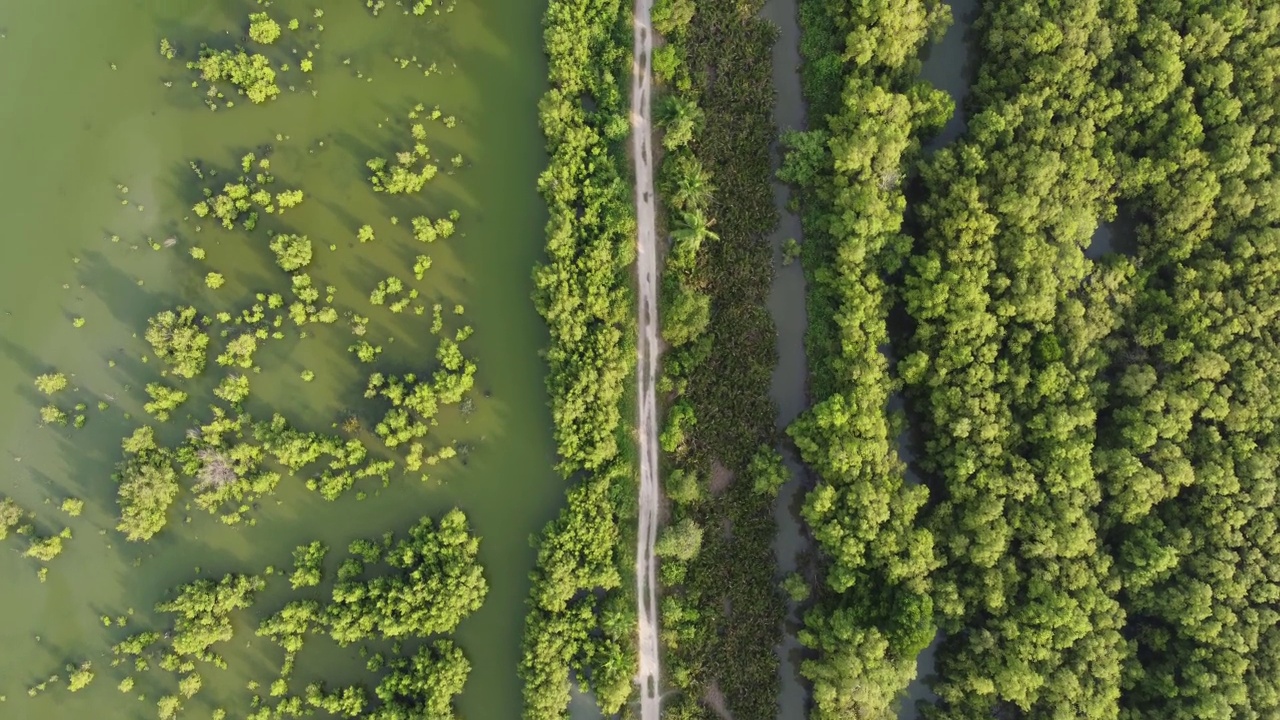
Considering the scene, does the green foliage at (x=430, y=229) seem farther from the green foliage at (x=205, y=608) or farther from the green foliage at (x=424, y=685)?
the green foliage at (x=424, y=685)

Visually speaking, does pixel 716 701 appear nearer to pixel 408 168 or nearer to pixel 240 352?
pixel 240 352

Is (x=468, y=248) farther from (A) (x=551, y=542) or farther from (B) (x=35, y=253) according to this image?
(B) (x=35, y=253)

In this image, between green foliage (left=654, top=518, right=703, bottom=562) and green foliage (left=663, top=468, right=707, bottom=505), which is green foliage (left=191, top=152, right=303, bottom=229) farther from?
green foliage (left=654, top=518, right=703, bottom=562)

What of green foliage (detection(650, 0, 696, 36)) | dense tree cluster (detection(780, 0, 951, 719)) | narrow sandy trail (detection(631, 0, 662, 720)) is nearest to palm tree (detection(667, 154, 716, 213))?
Result: narrow sandy trail (detection(631, 0, 662, 720))

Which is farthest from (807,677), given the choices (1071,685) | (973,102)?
(973,102)

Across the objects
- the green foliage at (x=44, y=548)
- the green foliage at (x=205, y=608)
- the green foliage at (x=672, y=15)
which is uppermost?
the green foliage at (x=672, y=15)

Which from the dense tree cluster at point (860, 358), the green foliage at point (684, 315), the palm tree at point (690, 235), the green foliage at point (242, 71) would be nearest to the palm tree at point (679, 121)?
the palm tree at point (690, 235)
